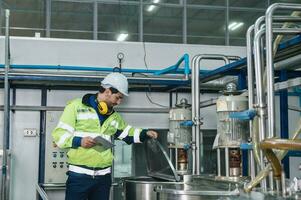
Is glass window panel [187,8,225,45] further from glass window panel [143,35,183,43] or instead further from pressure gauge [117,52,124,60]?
pressure gauge [117,52,124,60]

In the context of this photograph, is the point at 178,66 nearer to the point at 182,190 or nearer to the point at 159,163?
the point at 159,163

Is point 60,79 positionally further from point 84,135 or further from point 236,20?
point 236,20

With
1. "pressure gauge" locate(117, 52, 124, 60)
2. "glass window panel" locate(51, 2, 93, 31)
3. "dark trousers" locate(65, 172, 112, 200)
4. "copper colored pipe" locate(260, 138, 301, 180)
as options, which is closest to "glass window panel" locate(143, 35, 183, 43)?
"glass window panel" locate(51, 2, 93, 31)

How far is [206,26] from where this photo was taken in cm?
1113

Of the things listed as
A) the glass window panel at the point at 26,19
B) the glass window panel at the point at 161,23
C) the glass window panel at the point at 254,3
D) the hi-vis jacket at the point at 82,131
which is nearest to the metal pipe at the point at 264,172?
the hi-vis jacket at the point at 82,131

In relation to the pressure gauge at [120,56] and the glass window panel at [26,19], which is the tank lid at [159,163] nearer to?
the pressure gauge at [120,56]

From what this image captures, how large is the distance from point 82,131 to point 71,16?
705cm

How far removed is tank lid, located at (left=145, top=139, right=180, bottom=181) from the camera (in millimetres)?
3302

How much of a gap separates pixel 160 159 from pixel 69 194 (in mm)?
792

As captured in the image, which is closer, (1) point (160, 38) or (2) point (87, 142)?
(2) point (87, 142)

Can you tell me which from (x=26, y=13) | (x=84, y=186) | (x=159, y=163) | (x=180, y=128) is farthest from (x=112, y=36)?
(x=84, y=186)

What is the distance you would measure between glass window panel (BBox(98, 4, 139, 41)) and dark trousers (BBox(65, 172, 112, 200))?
471cm

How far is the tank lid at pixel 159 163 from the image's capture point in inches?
130

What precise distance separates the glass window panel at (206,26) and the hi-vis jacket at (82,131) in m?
7.20
